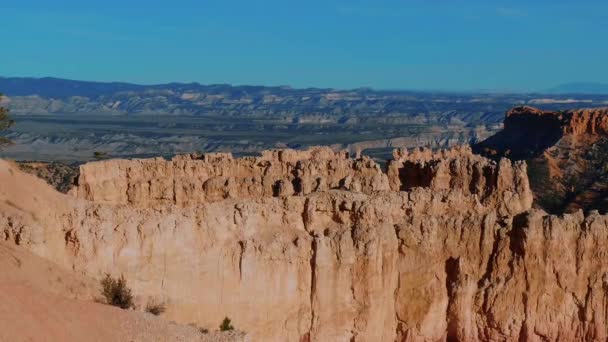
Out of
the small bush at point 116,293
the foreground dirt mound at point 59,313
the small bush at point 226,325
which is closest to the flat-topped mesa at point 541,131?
the small bush at point 226,325

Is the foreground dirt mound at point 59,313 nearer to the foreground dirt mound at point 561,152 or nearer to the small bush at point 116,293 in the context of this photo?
the small bush at point 116,293

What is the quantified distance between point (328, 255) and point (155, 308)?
217 inches

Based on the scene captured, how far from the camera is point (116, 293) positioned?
818 inches

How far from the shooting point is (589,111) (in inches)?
2955

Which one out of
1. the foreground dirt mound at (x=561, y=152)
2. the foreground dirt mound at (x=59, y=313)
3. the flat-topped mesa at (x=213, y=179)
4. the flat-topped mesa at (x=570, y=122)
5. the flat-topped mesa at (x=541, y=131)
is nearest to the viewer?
the foreground dirt mound at (x=59, y=313)

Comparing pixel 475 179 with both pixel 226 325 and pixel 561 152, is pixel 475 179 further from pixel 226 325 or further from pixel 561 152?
pixel 561 152

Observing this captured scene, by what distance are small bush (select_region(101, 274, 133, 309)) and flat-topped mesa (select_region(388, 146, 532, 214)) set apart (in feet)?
51.4

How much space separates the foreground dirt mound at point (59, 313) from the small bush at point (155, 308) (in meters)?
1.73

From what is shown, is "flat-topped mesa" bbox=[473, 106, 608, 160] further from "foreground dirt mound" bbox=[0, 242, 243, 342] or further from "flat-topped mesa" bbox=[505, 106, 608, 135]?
"foreground dirt mound" bbox=[0, 242, 243, 342]

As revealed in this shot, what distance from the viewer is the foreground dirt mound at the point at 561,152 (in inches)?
2226

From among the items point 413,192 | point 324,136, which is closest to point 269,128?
point 324,136

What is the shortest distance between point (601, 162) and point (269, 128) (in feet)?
394

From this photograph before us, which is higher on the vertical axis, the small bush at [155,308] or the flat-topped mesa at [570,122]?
the flat-topped mesa at [570,122]

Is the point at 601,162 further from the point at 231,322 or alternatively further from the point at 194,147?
the point at 194,147
